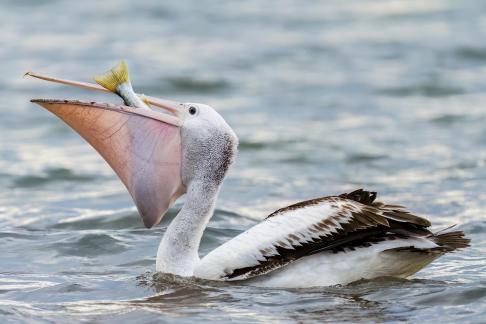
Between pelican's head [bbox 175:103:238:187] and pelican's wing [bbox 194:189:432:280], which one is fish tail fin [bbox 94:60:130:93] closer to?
pelican's head [bbox 175:103:238:187]

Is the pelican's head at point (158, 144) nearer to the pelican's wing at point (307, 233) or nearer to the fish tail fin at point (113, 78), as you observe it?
the fish tail fin at point (113, 78)

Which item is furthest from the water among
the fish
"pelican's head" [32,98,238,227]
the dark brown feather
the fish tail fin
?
the fish tail fin

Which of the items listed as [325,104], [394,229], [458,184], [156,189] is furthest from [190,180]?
[325,104]

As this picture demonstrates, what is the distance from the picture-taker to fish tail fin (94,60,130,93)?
7326mm

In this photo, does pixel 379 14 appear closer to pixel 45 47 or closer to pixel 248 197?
pixel 45 47

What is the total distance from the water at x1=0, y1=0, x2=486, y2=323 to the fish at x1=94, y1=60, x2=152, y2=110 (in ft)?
3.63

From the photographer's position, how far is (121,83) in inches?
291

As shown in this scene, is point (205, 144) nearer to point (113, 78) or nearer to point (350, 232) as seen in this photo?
point (113, 78)

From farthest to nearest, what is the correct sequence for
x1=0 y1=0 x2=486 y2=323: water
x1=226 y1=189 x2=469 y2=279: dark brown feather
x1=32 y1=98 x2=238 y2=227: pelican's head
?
x1=32 y1=98 x2=238 y2=227: pelican's head → x1=0 y1=0 x2=486 y2=323: water → x1=226 y1=189 x2=469 y2=279: dark brown feather

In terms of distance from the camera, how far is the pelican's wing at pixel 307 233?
279 inches

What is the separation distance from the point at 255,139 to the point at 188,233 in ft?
19.6

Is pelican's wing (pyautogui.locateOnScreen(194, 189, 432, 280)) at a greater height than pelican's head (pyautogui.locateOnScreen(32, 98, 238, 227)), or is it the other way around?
pelican's head (pyautogui.locateOnScreen(32, 98, 238, 227))

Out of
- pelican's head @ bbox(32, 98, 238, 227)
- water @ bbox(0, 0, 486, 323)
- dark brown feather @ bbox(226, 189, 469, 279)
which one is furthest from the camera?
pelican's head @ bbox(32, 98, 238, 227)

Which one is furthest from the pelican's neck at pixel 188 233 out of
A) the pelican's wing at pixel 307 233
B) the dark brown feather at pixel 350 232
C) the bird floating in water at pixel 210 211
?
the dark brown feather at pixel 350 232
